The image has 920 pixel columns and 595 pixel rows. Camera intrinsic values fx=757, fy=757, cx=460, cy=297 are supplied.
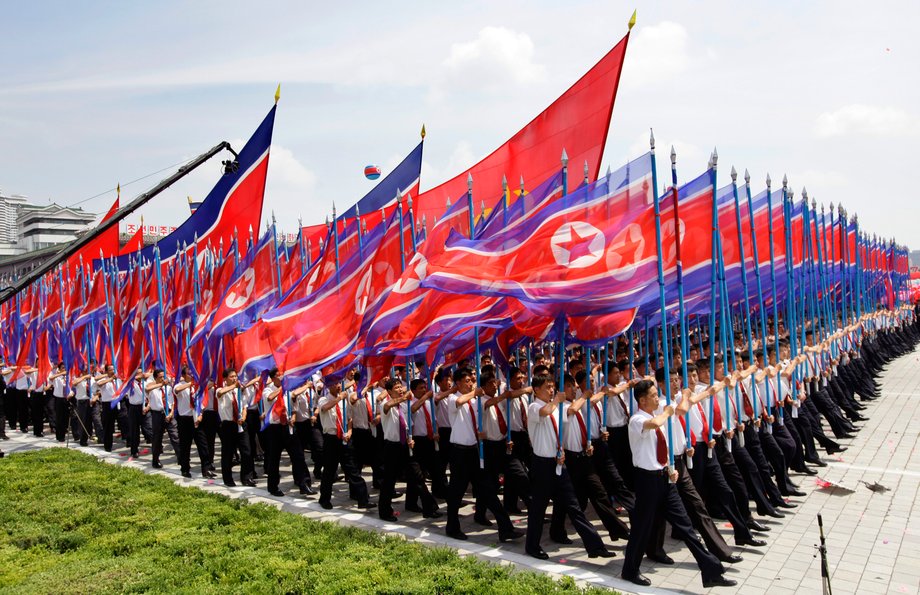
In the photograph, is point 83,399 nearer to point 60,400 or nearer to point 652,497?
point 60,400

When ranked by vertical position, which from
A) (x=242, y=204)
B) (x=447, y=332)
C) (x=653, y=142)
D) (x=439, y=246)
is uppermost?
(x=242, y=204)

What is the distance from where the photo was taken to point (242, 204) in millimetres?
17031

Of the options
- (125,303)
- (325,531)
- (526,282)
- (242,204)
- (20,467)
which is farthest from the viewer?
(242,204)

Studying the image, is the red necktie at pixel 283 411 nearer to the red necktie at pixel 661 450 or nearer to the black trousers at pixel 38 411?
the red necktie at pixel 661 450

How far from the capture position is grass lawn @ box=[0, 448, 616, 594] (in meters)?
6.28

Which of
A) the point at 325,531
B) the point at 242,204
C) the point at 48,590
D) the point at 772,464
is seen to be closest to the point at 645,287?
the point at 772,464

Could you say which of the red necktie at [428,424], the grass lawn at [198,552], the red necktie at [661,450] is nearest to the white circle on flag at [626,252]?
the red necktie at [661,450]

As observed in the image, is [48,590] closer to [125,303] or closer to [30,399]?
[125,303]

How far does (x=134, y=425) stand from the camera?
13547 mm

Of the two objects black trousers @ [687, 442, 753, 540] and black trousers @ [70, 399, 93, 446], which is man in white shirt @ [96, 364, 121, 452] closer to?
black trousers @ [70, 399, 93, 446]

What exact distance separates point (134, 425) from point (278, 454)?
15.4ft

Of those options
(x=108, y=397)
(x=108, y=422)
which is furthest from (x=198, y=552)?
(x=108, y=397)

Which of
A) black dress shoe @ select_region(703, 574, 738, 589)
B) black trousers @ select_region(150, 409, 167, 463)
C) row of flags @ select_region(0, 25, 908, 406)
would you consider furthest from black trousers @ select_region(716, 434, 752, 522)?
black trousers @ select_region(150, 409, 167, 463)

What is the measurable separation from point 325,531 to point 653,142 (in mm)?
5064
